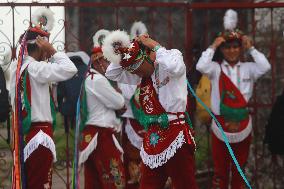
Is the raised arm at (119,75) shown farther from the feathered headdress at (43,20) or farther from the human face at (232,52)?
the human face at (232,52)

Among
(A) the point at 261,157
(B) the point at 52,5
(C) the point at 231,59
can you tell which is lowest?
(A) the point at 261,157

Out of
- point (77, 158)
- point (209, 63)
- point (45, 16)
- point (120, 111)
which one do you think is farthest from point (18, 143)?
point (209, 63)

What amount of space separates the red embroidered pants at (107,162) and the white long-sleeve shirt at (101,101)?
0.37ft

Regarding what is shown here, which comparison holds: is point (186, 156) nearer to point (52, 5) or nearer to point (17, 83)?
point (17, 83)

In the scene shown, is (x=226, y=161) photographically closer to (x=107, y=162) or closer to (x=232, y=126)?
(x=232, y=126)

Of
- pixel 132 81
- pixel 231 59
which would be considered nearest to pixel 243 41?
pixel 231 59

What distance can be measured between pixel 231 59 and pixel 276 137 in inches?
38.0

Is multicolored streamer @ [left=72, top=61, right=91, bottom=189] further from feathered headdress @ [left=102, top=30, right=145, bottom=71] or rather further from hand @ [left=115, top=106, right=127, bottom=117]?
feathered headdress @ [left=102, top=30, right=145, bottom=71]

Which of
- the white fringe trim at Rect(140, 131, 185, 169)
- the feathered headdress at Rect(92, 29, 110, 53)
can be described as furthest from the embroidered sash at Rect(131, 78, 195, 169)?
the feathered headdress at Rect(92, 29, 110, 53)

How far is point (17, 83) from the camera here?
5.54 metres

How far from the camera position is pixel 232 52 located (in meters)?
7.11

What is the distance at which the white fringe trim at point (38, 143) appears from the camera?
18.9 ft

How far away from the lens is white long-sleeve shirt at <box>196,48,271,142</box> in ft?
23.0

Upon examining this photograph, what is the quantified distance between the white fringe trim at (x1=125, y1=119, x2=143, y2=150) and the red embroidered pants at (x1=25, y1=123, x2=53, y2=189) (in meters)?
1.60
